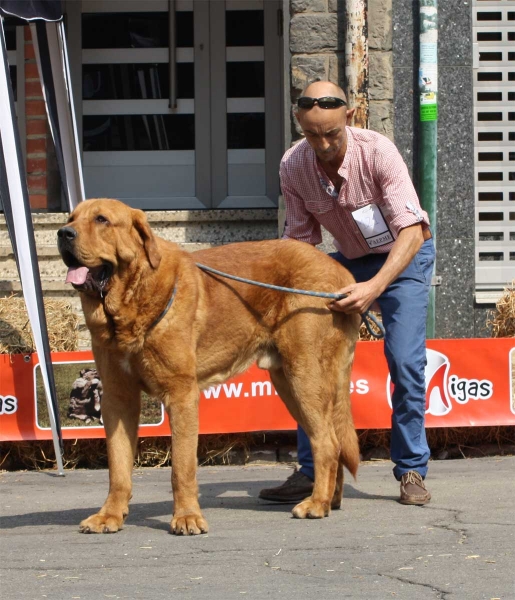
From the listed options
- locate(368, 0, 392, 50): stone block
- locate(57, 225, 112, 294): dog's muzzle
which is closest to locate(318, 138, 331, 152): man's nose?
locate(57, 225, 112, 294): dog's muzzle

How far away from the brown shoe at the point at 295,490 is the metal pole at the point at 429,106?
3.15m

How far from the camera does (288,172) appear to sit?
5801 mm

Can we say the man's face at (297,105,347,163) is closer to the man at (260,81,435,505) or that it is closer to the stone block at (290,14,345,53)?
the man at (260,81,435,505)

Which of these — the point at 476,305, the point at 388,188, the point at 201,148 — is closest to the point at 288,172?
the point at 388,188

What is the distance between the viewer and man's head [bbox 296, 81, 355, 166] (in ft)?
17.5

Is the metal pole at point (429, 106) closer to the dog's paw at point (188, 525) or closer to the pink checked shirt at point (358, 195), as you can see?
the pink checked shirt at point (358, 195)

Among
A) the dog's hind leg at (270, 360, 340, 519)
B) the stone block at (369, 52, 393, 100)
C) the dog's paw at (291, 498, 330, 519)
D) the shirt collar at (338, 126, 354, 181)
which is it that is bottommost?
the dog's paw at (291, 498, 330, 519)

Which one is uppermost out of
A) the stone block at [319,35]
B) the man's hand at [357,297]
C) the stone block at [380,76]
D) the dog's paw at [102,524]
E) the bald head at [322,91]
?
the stone block at [319,35]

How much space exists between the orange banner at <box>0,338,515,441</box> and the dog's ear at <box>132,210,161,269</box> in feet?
8.05

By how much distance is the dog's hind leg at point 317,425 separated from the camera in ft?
17.3

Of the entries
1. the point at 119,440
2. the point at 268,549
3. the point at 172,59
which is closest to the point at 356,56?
the point at 172,59

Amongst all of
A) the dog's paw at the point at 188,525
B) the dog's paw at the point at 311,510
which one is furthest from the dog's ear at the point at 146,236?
the dog's paw at the point at 311,510

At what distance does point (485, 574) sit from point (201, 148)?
732 cm

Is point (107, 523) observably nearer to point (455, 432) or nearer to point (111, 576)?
point (111, 576)
